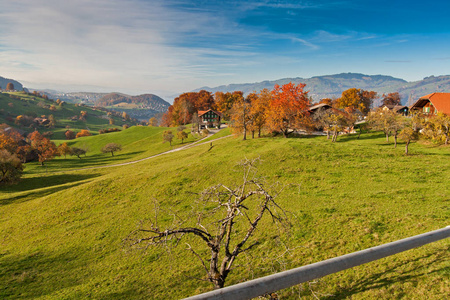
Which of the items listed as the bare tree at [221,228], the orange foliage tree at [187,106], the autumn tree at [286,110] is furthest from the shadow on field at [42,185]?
the orange foliage tree at [187,106]

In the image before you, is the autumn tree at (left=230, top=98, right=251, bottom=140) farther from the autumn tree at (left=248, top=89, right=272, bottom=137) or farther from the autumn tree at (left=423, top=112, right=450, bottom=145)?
the autumn tree at (left=423, top=112, right=450, bottom=145)

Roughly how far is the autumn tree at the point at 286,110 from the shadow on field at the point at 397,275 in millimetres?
42627

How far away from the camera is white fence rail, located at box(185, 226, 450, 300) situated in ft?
10.7

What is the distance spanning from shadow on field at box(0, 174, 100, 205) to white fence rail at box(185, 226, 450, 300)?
39214mm

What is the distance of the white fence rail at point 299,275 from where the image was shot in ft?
10.7

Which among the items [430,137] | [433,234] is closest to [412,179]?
[433,234]

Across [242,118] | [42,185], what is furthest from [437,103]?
[42,185]

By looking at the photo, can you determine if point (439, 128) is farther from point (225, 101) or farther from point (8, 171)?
point (225, 101)

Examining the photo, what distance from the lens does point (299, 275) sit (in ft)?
11.9

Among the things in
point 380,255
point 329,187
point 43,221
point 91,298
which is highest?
point 380,255

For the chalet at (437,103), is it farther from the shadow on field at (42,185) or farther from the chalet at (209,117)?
the chalet at (209,117)

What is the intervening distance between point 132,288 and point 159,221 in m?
7.55

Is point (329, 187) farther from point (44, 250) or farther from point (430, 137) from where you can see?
point (430, 137)

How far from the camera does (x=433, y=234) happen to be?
459cm
